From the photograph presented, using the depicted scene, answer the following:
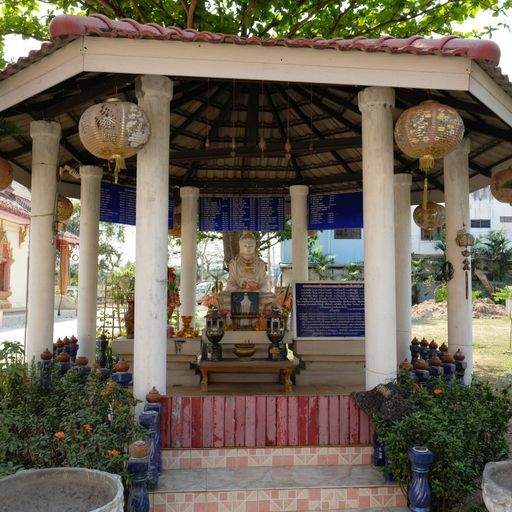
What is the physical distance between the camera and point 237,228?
1291cm

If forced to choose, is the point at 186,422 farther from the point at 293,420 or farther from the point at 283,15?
the point at 283,15

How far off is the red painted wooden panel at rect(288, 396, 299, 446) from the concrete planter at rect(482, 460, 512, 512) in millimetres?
2262

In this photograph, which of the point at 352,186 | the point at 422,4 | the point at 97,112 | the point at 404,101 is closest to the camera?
the point at 97,112

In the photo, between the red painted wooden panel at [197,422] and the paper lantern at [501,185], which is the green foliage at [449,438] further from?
the paper lantern at [501,185]

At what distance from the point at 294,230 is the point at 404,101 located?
5.41m

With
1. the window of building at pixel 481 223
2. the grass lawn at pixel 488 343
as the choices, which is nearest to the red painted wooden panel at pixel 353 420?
the grass lawn at pixel 488 343

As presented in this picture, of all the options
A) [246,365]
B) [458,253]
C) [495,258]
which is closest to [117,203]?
[246,365]

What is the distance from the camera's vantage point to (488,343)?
19.2m

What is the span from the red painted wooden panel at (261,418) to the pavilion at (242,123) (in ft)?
3.80

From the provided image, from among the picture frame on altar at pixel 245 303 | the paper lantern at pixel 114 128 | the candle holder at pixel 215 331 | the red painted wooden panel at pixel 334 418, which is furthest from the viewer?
the picture frame on altar at pixel 245 303

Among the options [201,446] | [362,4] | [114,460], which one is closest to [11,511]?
[114,460]

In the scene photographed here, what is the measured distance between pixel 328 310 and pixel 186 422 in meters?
3.92

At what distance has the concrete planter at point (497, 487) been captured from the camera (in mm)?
3375

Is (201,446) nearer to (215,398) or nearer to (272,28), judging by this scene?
(215,398)
